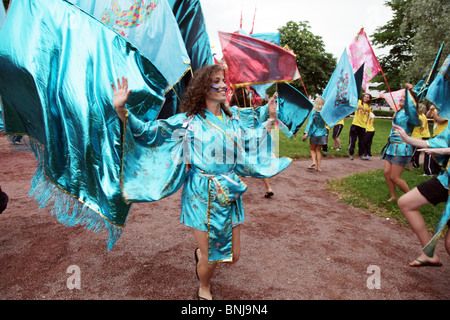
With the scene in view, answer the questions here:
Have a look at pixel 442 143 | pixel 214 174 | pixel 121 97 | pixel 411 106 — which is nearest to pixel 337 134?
pixel 411 106

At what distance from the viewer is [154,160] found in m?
2.64

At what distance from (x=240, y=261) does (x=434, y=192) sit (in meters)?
2.12

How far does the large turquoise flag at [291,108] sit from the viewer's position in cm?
354

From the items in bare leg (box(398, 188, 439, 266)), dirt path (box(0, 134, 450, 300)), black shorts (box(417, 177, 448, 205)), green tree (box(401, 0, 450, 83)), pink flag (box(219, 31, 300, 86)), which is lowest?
dirt path (box(0, 134, 450, 300))

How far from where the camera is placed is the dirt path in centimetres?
296

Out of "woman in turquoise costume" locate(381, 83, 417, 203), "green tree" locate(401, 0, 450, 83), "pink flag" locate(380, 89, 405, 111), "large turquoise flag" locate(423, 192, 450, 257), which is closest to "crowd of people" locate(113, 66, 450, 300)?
"large turquoise flag" locate(423, 192, 450, 257)

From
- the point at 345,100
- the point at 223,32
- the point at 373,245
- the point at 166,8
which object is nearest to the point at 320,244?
the point at 373,245

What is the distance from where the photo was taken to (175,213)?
4902 millimetres

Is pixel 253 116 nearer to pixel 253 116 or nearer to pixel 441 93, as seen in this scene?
pixel 253 116

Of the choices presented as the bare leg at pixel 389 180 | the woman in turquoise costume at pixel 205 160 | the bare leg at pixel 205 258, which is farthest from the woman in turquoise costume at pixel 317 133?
the bare leg at pixel 205 258

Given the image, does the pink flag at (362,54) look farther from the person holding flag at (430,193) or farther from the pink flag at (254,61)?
the person holding flag at (430,193)

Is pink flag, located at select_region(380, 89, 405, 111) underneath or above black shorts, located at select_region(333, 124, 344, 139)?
above

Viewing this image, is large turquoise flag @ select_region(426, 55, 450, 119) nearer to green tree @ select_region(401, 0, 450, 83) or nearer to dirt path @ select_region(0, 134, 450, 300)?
dirt path @ select_region(0, 134, 450, 300)

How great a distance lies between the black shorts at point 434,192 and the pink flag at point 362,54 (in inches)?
156
